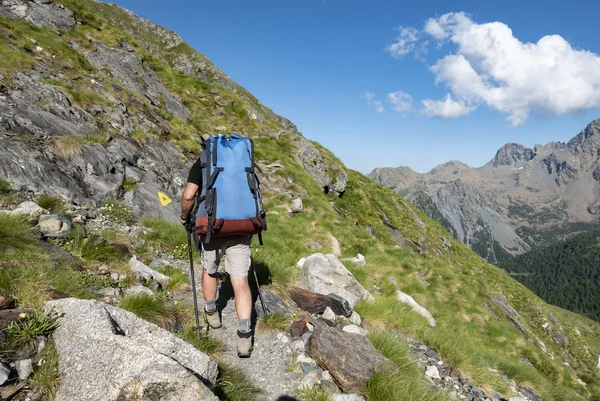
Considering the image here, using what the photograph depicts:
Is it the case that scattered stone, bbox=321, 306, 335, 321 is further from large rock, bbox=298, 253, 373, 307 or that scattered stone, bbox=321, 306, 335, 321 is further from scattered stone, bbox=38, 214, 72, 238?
scattered stone, bbox=38, 214, 72, 238

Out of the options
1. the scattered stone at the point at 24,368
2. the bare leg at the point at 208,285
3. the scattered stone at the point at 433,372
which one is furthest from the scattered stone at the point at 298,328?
the scattered stone at the point at 24,368

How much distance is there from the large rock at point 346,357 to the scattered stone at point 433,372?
64.5 inches

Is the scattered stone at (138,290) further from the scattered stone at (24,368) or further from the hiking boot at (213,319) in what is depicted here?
the scattered stone at (24,368)

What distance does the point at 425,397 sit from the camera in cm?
507

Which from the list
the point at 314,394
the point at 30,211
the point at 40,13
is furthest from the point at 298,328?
the point at 40,13

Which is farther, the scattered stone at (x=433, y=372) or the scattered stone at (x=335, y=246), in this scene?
the scattered stone at (x=335, y=246)

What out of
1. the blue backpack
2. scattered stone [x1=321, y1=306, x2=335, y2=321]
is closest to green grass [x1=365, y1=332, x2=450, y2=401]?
scattered stone [x1=321, y1=306, x2=335, y2=321]

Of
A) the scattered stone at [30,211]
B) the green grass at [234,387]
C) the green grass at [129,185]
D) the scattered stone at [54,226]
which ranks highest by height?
the green grass at [129,185]

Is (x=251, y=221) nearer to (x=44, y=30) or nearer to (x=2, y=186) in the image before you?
(x=2, y=186)

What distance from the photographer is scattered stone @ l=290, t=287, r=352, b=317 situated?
798 centimetres

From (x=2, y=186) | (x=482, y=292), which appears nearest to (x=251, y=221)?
(x=2, y=186)

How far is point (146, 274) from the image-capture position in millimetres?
7121

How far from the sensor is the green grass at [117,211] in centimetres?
1037

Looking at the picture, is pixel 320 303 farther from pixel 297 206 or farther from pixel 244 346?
pixel 297 206
